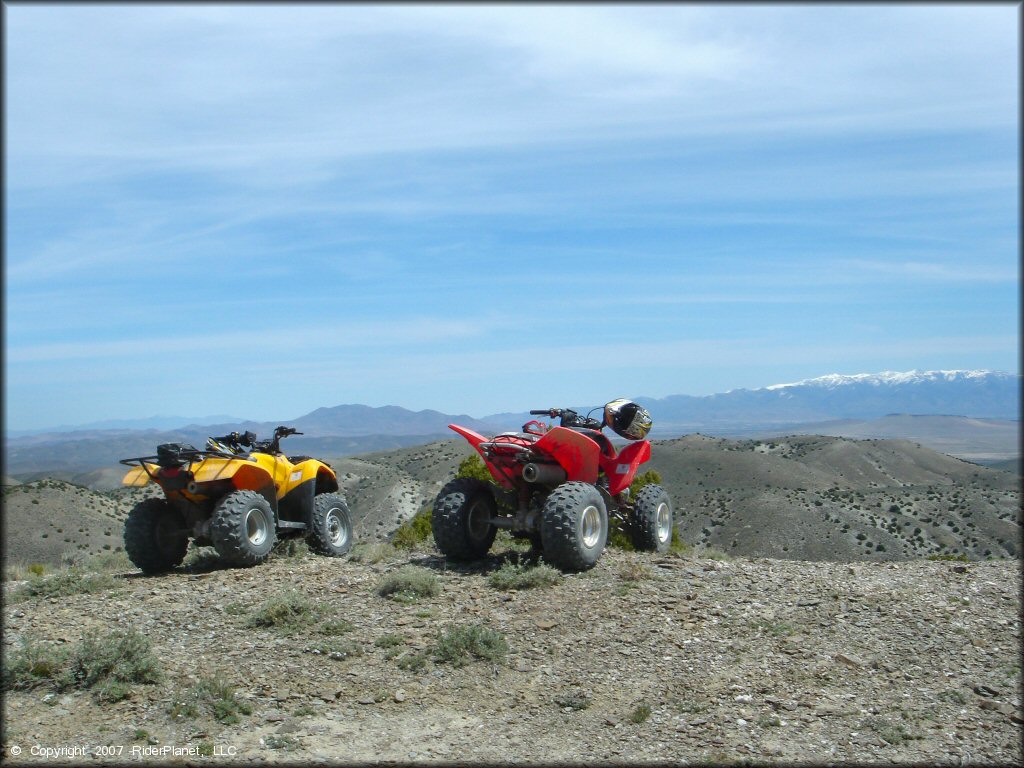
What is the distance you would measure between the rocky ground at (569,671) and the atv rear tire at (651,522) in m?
1.49

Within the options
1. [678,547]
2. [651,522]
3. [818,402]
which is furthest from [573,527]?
[818,402]

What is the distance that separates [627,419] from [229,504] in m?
5.66

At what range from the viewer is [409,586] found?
9922 millimetres

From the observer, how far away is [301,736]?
6.81m

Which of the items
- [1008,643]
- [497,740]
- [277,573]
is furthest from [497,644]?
[1008,643]

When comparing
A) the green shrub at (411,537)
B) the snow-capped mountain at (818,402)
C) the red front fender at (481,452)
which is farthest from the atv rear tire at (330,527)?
the snow-capped mountain at (818,402)

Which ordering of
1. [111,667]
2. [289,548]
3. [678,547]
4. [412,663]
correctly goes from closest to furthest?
[111,667], [412,663], [289,548], [678,547]

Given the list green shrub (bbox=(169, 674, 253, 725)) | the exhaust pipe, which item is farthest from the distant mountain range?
green shrub (bbox=(169, 674, 253, 725))

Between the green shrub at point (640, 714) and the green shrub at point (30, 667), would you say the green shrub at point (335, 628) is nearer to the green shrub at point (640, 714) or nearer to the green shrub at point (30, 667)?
the green shrub at point (30, 667)

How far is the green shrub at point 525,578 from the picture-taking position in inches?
393

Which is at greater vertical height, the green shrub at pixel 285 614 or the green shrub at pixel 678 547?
the green shrub at pixel 285 614

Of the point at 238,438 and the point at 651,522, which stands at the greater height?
the point at 238,438

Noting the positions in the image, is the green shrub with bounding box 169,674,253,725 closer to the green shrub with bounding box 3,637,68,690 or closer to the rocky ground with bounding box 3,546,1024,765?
the rocky ground with bounding box 3,546,1024,765

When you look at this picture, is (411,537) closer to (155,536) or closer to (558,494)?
(155,536)
